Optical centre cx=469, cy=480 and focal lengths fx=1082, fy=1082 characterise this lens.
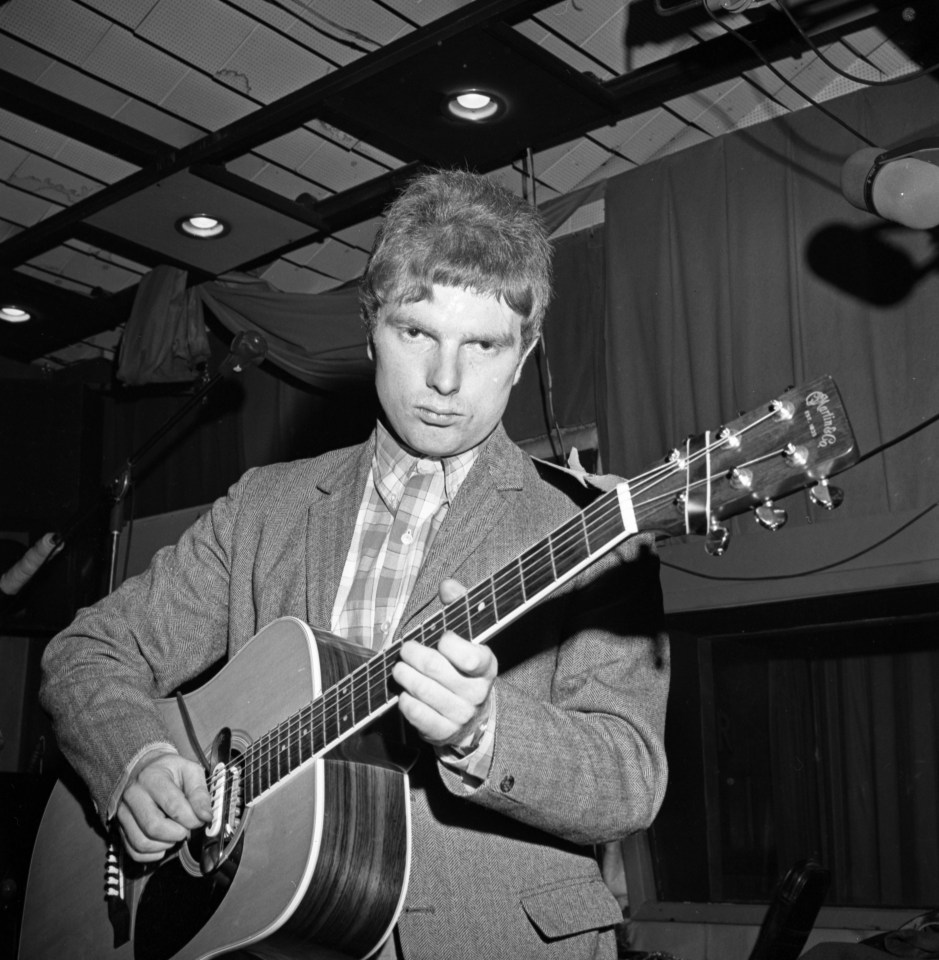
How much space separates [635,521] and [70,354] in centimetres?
667

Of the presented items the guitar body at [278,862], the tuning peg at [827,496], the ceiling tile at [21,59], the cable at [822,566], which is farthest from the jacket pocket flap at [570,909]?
the ceiling tile at [21,59]

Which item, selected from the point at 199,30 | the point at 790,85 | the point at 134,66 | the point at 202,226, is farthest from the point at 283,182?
the point at 790,85

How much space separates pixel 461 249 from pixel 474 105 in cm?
286

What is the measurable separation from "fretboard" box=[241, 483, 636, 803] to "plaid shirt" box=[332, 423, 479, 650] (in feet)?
0.55

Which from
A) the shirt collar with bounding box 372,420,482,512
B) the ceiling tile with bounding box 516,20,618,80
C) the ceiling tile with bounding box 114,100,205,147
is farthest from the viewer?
the ceiling tile with bounding box 114,100,205,147

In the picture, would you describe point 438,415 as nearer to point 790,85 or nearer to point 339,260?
point 790,85

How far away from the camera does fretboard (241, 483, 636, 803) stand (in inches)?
56.5

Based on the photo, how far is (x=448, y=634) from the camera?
1.29 metres

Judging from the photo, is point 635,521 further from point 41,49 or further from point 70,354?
point 70,354

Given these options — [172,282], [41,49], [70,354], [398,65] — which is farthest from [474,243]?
[70,354]

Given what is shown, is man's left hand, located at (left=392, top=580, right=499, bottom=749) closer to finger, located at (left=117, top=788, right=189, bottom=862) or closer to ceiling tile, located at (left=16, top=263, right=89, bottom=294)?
finger, located at (left=117, top=788, right=189, bottom=862)

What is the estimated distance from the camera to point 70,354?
7340 mm

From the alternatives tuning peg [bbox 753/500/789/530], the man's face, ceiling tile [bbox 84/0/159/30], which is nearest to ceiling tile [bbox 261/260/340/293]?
ceiling tile [bbox 84/0/159/30]

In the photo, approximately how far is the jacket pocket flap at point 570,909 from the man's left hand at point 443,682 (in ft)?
1.16
